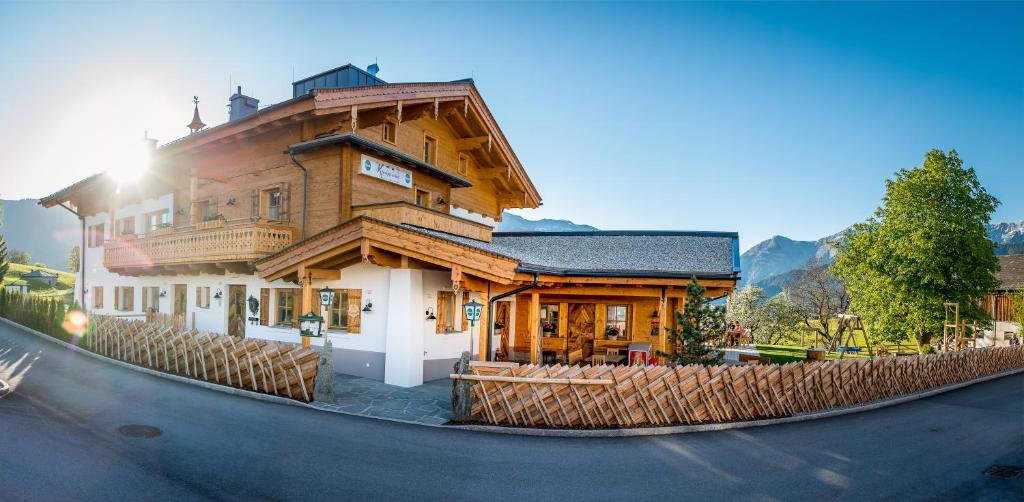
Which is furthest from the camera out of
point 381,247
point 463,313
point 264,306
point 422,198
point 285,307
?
point 422,198

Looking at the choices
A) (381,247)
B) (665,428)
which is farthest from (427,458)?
(381,247)

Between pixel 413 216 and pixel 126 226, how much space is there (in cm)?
1931

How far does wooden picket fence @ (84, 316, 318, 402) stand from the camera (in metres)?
12.8

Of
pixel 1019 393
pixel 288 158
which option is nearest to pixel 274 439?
pixel 288 158

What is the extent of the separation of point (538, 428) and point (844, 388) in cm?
885

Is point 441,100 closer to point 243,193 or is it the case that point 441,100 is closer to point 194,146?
point 243,193

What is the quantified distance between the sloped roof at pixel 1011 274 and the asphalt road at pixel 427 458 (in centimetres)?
3874

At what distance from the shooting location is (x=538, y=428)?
35.3 ft

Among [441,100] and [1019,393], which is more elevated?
[441,100]

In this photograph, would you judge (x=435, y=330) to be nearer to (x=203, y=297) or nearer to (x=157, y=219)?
(x=203, y=297)

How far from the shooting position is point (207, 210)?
872 inches

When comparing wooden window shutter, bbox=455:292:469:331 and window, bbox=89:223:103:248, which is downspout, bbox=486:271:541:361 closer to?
wooden window shutter, bbox=455:292:469:331

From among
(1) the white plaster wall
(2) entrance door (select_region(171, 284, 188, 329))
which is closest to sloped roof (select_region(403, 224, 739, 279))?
(1) the white plaster wall

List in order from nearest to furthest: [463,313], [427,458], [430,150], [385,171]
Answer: [427,458]
[463,313]
[385,171]
[430,150]
